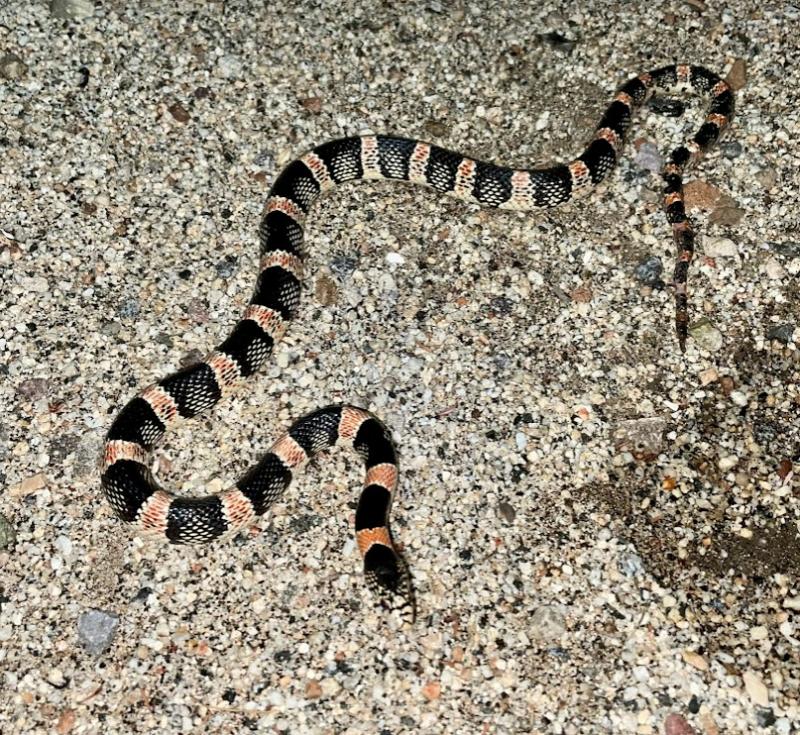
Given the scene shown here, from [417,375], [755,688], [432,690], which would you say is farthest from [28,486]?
[755,688]

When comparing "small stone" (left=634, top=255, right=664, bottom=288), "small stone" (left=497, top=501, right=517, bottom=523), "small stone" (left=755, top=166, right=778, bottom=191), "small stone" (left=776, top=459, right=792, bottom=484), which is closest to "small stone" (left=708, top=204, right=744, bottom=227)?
"small stone" (left=755, top=166, right=778, bottom=191)

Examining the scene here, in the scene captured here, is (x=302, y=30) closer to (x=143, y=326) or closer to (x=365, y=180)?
(x=365, y=180)

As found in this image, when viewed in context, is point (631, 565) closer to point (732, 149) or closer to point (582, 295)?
point (582, 295)

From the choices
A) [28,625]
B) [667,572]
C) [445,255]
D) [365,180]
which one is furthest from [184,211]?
[667,572]

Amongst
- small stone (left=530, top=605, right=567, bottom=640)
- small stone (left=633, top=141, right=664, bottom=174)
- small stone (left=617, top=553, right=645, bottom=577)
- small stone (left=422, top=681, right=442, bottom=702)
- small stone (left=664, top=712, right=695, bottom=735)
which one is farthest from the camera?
small stone (left=633, top=141, right=664, bottom=174)

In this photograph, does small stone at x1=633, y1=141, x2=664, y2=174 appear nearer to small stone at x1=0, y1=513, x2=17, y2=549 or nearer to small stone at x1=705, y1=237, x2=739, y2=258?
small stone at x1=705, y1=237, x2=739, y2=258
